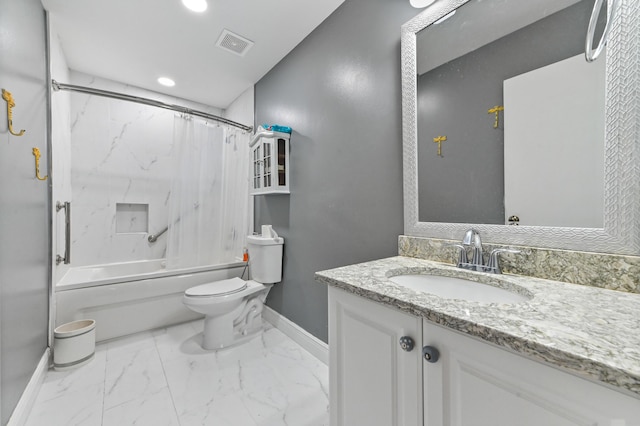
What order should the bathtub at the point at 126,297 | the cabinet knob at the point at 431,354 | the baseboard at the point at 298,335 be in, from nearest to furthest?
1. the cabinet knob at the point at 431,354
2. the baseboard at the point at 298,335
3. the bathtub at the point at 126,297

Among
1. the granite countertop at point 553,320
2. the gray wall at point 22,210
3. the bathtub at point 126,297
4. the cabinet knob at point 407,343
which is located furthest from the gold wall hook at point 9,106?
the cabinet knob at point 407,343

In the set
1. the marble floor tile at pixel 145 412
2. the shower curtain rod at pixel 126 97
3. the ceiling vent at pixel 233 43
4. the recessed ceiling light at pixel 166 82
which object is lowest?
the marble floor tile at pixel 145 412

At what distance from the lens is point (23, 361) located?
129cm

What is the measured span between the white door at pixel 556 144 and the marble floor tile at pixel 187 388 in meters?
1.39

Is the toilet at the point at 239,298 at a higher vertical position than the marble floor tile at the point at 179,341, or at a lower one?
higher

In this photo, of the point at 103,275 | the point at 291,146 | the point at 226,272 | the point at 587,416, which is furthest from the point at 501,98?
the point at 103,275

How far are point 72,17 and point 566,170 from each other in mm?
2990

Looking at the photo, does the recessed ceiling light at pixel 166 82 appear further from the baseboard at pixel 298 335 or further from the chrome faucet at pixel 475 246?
the chrome faucet at pixel 475 246

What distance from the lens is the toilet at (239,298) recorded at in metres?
A: 1.88

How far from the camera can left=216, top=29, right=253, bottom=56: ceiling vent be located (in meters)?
1.93

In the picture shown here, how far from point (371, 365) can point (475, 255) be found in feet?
1.91

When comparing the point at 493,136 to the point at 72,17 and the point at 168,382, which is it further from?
the point at 72,17

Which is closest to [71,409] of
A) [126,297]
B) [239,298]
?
[126,297]

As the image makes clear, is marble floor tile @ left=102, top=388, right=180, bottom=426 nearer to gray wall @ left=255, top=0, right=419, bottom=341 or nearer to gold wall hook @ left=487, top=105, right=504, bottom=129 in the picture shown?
gray wall @ left=255, top=0, right=419, bottom=341
